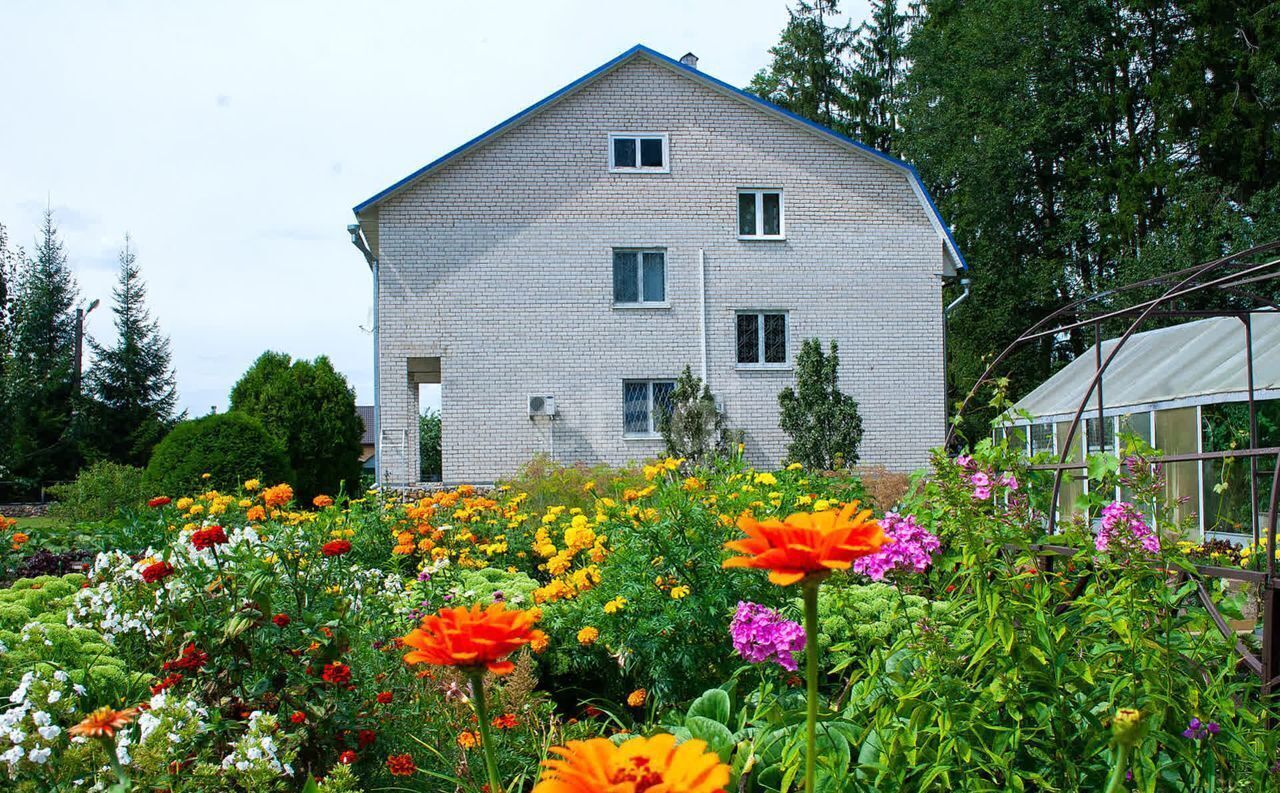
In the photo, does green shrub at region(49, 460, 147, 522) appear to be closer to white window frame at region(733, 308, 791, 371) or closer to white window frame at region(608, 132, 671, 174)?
white window frame at region(608, 132, 671, 174)

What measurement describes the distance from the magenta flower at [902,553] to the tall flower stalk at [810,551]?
1.33 metres

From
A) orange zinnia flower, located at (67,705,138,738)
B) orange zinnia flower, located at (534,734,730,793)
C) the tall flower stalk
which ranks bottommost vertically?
orange zinnia flower, located at (67,705,138,738)

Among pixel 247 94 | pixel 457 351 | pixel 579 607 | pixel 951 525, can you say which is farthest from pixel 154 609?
pixel 457 351

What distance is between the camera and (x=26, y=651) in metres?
2.90

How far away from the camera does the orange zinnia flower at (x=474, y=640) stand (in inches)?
45.3

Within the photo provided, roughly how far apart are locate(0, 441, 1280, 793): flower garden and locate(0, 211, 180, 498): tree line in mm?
16641

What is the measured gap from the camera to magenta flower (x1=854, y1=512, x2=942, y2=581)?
2.50 metres

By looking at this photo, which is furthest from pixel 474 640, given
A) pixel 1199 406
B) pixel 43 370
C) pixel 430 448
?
pixel 430 448

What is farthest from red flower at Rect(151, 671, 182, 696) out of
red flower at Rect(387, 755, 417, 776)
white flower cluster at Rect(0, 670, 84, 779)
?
red flower at Rect(387, 755, 417, 776)

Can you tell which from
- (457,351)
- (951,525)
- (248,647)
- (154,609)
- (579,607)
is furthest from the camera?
(457,351)

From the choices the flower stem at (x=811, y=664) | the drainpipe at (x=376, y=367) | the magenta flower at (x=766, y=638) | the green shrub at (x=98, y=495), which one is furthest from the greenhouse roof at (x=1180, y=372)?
the green shrub at (x=98, y=495)

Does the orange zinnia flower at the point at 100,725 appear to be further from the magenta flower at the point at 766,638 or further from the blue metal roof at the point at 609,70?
the blue metal roof at the point at 609,70

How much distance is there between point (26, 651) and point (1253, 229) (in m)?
21.8

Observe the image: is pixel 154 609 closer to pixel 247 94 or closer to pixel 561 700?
pixel 561 700
